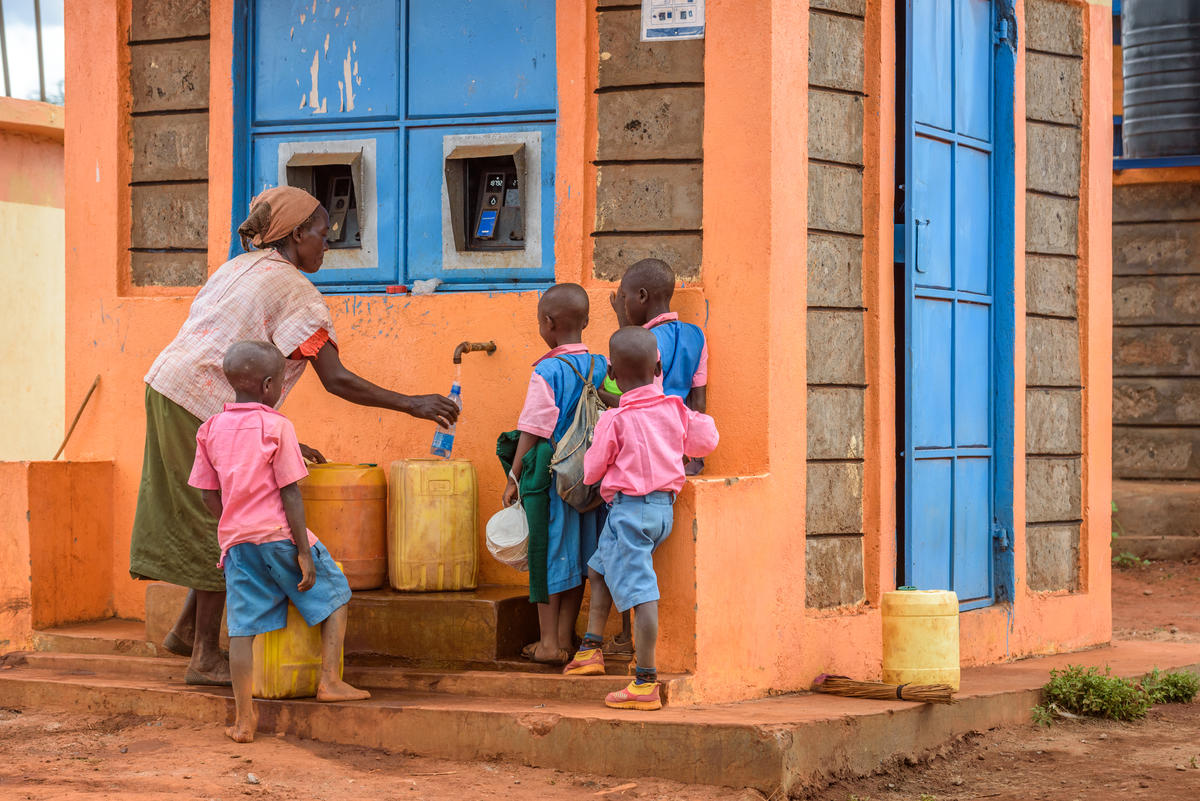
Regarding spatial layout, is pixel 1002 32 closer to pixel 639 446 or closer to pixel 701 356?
pixel 701 356

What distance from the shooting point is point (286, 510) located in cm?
480

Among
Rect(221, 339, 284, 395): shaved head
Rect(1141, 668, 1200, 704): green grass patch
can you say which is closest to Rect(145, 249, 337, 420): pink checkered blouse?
Rect(221, 339, 284, 395): shaved head

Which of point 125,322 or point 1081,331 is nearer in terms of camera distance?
point 125,322

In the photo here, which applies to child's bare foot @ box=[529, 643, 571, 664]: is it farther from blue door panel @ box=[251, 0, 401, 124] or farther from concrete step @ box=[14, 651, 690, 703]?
blue door panel @ box=[251, 0, 401, 124]

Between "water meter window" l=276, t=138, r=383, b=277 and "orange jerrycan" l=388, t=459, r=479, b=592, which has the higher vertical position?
"water meter window" l=276, t=138, r=383, b=277

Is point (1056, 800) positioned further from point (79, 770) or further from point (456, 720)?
point (79, 770)

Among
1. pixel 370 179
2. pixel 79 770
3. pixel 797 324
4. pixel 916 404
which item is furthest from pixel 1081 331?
pixel 79 770

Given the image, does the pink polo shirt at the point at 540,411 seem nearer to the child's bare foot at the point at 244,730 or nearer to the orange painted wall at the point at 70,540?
the child's bare foot at the point at 244,730

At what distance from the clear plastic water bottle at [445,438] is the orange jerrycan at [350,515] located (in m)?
0.27

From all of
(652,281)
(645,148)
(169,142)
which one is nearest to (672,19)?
(645,148)

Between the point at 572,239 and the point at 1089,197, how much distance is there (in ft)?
9.35

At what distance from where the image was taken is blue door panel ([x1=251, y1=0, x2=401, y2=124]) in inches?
244

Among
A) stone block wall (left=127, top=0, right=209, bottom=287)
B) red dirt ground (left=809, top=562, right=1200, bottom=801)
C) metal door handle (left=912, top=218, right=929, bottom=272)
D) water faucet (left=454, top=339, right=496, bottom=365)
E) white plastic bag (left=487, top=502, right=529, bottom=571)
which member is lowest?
red dirt ground (left=809, top=562, right=1200, bottom=801)

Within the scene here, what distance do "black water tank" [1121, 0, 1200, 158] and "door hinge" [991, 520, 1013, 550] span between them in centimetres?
614
